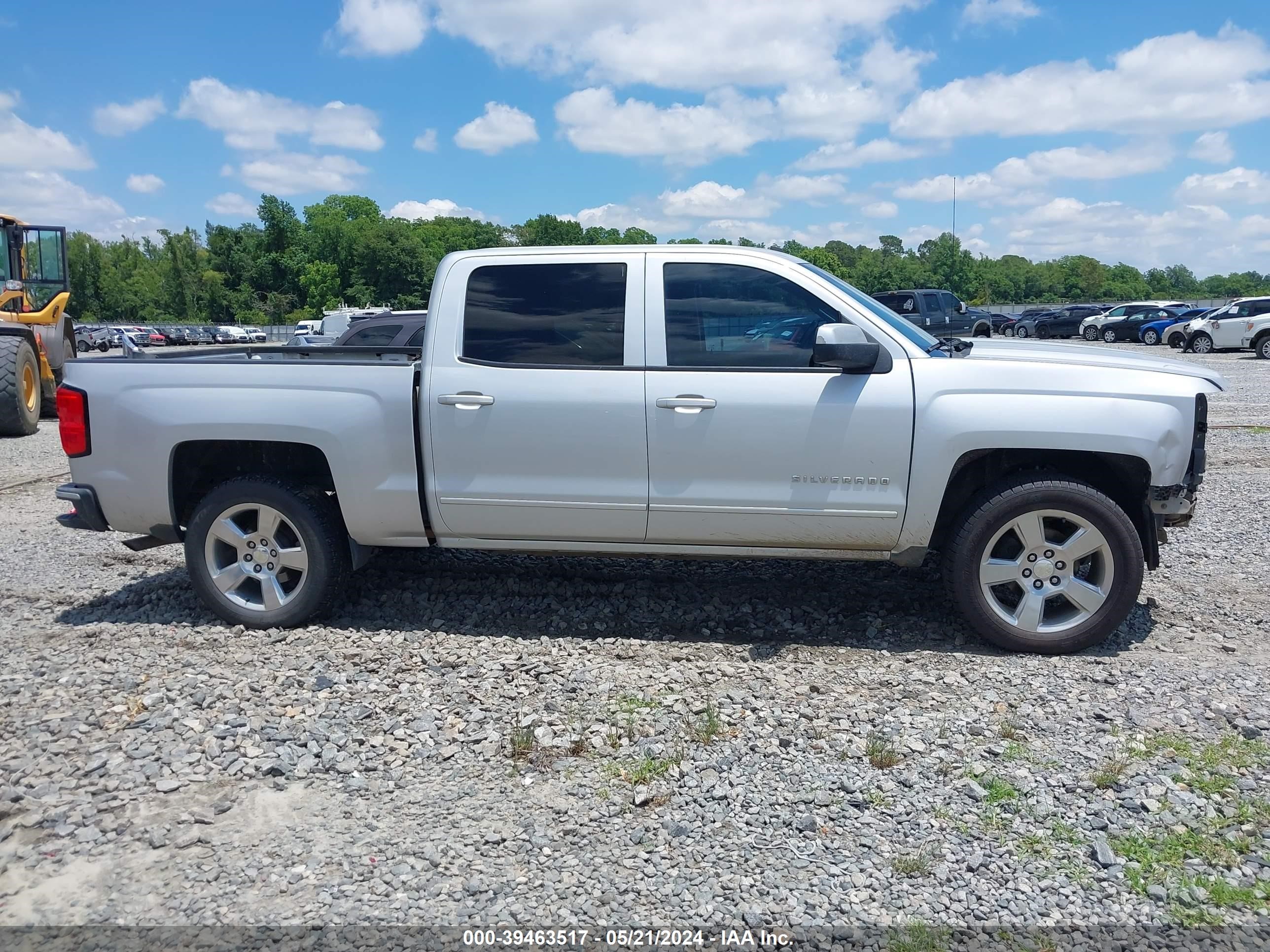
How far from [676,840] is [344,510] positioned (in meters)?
2.75

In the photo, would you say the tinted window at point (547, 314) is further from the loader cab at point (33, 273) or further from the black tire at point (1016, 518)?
the loader cab at point (33, 273)

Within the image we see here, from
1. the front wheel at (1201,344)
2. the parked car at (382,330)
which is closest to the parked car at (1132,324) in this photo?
the front wheel at (1201,344)

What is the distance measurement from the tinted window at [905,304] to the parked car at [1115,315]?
16369 mm

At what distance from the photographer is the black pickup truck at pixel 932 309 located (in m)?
28.2

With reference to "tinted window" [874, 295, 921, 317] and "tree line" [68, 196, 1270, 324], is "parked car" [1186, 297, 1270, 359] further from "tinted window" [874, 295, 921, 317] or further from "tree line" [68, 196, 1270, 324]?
"tree line" [68, 196, 1270, 324]

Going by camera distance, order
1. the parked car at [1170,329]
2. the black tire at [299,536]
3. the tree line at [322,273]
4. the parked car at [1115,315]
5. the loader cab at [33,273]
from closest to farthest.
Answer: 1. the black tire at [299,536]
2. the loader cab at [33,273]
3. the parked car at [1170,329]
4. the parked car at [1115,315]
5. the tree line at [322,273]

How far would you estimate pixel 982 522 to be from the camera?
4832 mm

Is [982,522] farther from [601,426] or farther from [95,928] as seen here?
[95,928]

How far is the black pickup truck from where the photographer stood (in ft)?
92.6

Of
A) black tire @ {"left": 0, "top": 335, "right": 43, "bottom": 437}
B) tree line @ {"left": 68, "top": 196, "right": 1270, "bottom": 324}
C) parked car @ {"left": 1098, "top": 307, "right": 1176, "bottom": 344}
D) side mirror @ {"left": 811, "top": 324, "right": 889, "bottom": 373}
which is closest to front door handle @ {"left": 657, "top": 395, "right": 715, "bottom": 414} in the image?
side mirror @ {"left": 811, "top": 324, "right": 889, "bottom": 373}

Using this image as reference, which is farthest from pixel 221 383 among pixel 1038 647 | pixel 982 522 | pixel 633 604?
pixel 1038 647

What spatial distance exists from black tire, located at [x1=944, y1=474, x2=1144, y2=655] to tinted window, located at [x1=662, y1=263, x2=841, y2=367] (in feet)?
3.88

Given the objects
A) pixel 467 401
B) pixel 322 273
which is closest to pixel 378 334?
pixel 467 401

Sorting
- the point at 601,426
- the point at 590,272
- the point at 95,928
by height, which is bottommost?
the point at 95,928
